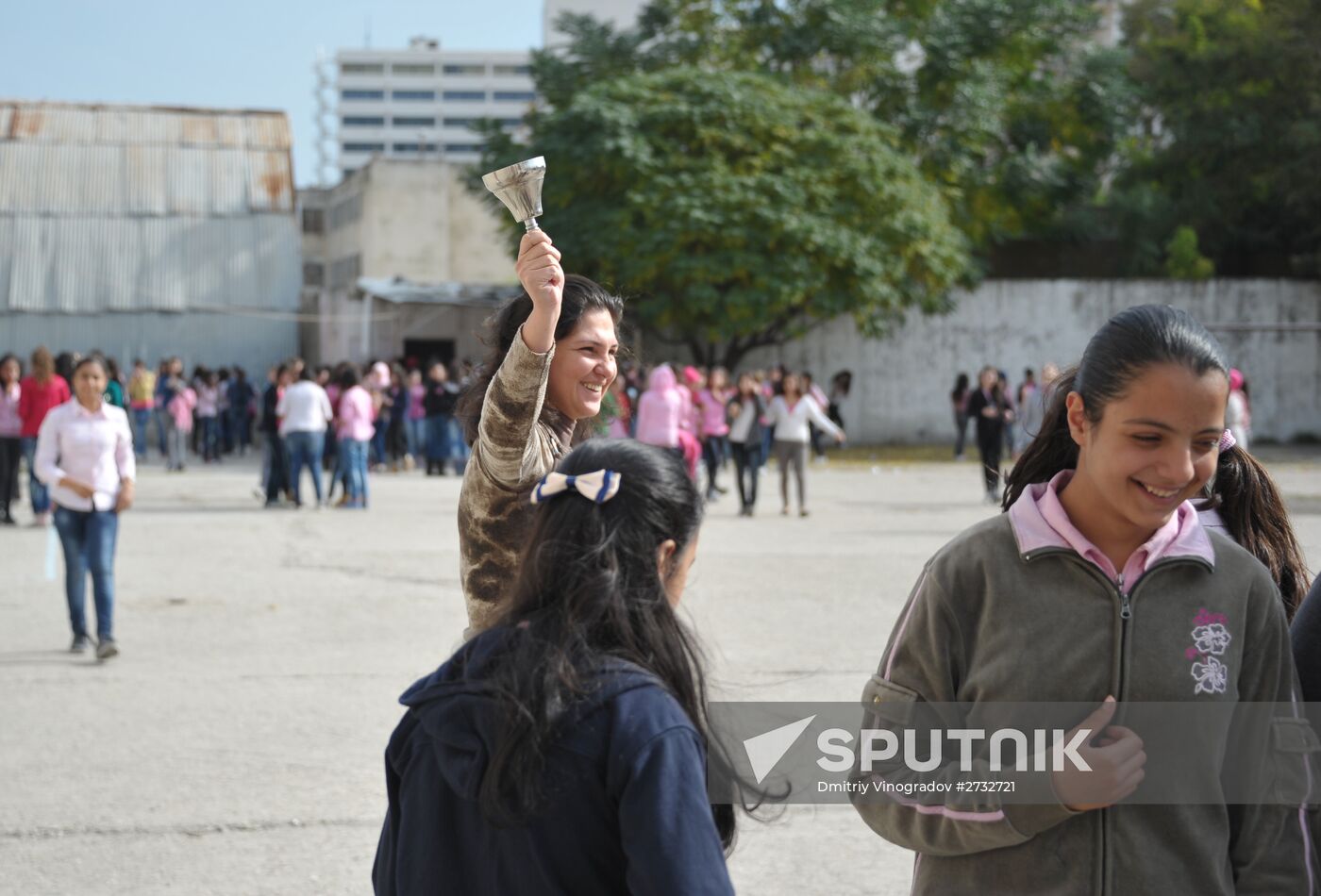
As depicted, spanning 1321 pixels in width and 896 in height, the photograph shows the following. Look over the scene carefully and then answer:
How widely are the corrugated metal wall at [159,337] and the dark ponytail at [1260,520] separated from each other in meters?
38.1

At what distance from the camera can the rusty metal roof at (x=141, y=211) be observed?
39906 millimetres

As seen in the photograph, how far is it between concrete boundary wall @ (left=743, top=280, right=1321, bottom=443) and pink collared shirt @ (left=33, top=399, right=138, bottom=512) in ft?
85.5

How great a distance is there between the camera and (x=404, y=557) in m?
13.1

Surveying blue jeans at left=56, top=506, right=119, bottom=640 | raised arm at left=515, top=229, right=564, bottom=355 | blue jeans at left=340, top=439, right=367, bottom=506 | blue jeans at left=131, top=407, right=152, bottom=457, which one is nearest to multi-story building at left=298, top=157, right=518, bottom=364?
blue jeans at left=131, top=407, right=152, bottom=457

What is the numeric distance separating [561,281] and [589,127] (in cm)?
2588

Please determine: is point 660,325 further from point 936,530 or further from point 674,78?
point 936,530

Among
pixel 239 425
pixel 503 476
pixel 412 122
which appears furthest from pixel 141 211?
pixel 412 122

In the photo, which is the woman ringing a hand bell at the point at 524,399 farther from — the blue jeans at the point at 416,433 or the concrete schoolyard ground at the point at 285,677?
the blue jeans at the point at 416,433

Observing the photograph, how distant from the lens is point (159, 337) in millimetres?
39438

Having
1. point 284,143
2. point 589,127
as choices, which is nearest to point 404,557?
point 589,127

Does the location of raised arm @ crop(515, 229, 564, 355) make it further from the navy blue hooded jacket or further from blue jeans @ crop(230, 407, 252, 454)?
blue jeans @ crop(230, 407, 252, 454)

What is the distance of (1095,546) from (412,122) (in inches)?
5759

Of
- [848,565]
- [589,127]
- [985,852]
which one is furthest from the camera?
[589,127]
